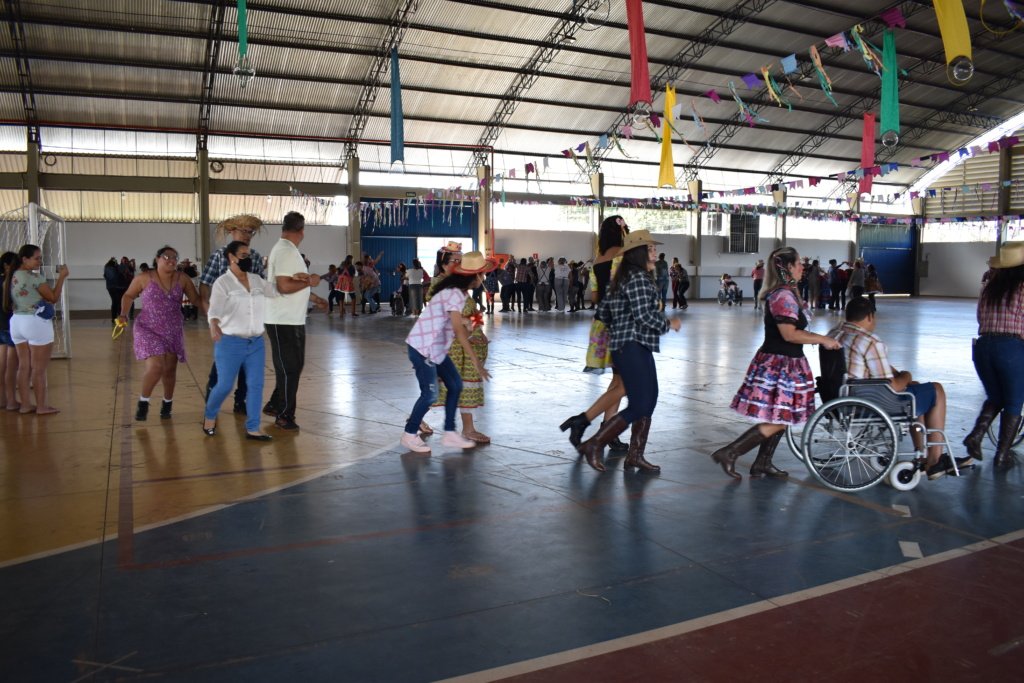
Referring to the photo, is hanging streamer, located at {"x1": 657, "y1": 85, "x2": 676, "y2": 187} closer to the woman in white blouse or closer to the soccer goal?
the soccer goal

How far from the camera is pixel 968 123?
2897 cm

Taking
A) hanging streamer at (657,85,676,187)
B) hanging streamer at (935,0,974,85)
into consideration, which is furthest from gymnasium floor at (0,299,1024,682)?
hanging streamer at (657,85,676,187)

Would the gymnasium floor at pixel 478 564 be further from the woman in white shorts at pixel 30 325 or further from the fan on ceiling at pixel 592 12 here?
the fan on ceiling at pixel 592 12

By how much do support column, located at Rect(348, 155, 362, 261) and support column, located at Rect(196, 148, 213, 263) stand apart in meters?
4.04

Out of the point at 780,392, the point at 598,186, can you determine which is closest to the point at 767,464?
the point at 780,392

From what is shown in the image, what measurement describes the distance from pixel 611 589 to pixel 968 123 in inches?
1260

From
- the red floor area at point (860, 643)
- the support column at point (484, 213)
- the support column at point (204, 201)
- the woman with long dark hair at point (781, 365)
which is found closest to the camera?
the red floor area at point (860, 643)

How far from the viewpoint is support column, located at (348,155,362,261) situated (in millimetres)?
23781

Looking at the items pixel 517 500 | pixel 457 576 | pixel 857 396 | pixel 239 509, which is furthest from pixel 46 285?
pixel 857 396

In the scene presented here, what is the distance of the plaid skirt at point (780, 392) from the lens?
172 inches

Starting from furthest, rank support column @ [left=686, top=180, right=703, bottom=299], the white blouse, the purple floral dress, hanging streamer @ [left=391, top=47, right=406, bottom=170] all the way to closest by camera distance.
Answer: support column @ [left=686, top=180, right=703, bottom=299]
hanging streamer @ [left=391, top=47, right=406, bottom=170]
the purple floral dress
the white blouse

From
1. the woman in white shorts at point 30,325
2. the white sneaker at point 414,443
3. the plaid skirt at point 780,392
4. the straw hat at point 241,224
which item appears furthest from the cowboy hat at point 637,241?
the woman in white shorts at point 30,325

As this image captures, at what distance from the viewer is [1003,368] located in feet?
15.4

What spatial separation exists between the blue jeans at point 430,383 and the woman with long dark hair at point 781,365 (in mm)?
1819
